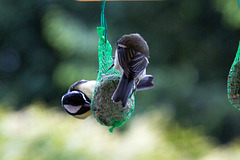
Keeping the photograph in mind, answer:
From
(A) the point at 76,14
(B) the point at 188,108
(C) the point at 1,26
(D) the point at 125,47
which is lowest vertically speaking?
(B) the point at 188,108

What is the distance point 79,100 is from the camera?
4.32 ft

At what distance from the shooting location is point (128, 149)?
2.65 metres

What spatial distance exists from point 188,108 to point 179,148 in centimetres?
160

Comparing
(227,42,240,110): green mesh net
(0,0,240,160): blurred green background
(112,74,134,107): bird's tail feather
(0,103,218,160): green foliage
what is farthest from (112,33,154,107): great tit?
(0,0,240,160): blurred green background

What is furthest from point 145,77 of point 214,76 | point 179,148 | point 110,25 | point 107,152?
point 214,76

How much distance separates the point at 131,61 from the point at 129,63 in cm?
1

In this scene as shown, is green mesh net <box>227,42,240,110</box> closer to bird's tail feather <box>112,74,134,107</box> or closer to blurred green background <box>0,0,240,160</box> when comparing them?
bird's tail feather <box>112,74,134,107</box>

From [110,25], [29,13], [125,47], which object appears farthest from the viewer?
[29,13]

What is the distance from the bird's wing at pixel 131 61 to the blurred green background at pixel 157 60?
74.4 inches

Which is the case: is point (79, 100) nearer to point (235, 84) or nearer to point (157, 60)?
point (235, 84)

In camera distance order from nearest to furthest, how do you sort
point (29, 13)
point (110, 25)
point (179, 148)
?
point (179, 148) < point (110, 25) < point (29, 13)

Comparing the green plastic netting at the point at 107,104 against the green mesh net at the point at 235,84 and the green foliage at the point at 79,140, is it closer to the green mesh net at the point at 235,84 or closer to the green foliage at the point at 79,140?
the green mesh net at the point at 235,84

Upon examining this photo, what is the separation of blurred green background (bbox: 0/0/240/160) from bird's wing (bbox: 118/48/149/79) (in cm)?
189

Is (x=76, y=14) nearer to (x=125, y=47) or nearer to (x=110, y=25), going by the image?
(x=110, y=25)
